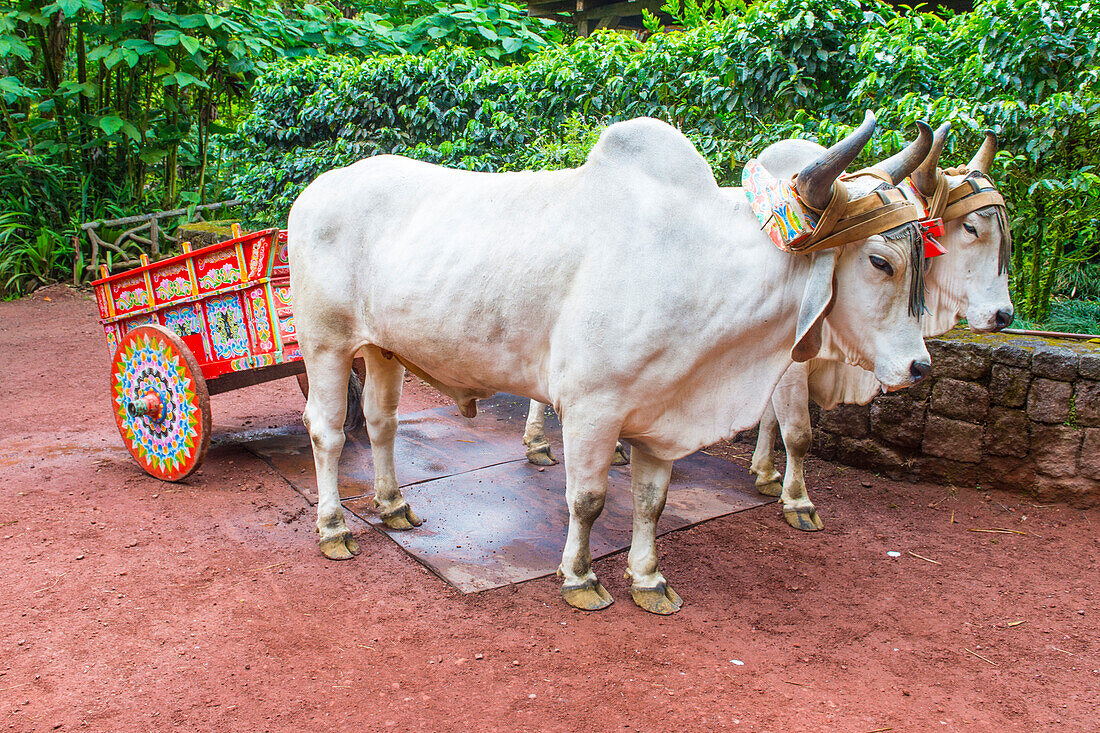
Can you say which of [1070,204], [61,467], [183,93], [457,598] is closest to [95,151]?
[183,93]

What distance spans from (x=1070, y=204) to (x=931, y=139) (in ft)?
8.74

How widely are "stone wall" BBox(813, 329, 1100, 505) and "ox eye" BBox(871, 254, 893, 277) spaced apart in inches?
75.5

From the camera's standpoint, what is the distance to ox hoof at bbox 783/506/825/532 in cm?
404

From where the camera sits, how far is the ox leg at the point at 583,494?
2938 mm

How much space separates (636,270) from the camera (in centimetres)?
280

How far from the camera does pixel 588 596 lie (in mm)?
3199

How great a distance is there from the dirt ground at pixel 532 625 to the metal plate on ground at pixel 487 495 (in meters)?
0.13

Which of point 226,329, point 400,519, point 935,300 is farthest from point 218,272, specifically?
point 935,300

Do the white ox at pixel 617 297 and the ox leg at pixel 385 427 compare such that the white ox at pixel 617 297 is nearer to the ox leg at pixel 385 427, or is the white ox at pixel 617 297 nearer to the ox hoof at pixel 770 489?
the ox leg at pixel 385 427

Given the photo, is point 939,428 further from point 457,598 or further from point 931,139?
point 457,598

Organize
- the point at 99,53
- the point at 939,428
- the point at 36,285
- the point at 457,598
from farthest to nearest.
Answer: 1. the point at 36,285
2. the point at 99,53
3. the point at 939,428
4. the point at 457,598

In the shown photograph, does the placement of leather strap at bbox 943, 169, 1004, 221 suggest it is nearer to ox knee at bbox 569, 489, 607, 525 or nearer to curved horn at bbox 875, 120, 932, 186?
curved horn at bbox 875, 120, 932, 186

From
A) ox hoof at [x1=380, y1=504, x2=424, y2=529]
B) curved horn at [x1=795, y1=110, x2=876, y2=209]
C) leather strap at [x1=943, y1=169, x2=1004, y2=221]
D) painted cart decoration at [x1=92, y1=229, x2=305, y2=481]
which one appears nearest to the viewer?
curved horn at [x1=795, y1=110, x2=876, y2=209]

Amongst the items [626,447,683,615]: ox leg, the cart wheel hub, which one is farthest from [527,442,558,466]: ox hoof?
the cart wheel hub
